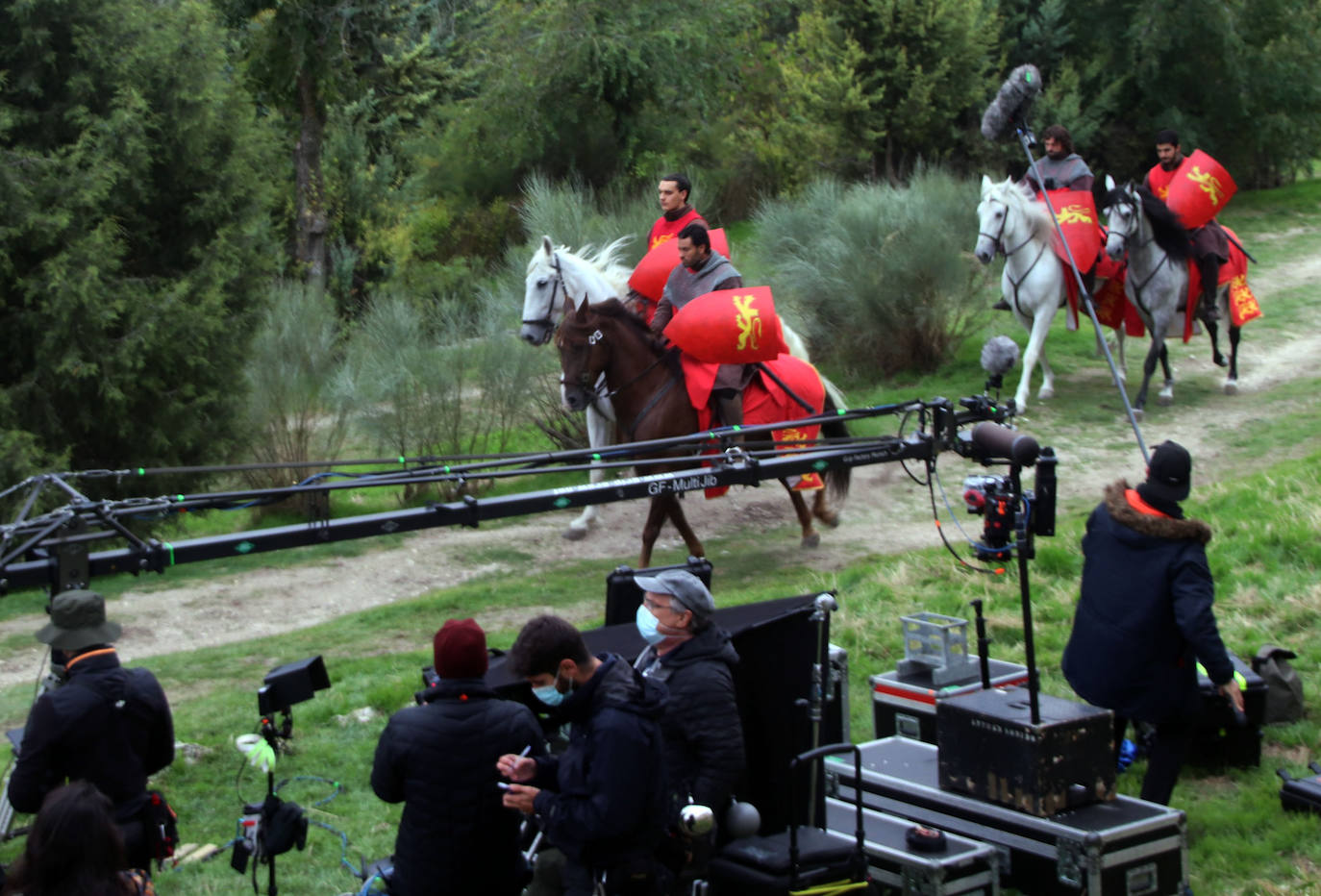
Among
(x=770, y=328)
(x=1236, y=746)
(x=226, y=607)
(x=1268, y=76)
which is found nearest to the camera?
(x=1236, y=746)

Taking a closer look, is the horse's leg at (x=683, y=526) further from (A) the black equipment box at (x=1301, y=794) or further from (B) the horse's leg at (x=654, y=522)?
(A) the black equipment box at (x=1301, y=794)

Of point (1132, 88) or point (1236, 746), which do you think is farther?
point (1132, 88)

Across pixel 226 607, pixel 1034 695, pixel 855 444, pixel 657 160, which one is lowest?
pixel 226 607

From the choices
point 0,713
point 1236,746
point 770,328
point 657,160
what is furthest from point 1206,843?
point 657,160

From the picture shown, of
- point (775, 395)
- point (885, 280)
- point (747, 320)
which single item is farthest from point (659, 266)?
point (885, 280)

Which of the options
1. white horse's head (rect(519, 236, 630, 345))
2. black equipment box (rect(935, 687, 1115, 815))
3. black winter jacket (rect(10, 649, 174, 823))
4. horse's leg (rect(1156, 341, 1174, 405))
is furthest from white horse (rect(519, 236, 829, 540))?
black winter jacket (rect(10, 649, 174, 823))

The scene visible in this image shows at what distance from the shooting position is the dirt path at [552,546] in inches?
420

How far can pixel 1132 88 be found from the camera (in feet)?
100

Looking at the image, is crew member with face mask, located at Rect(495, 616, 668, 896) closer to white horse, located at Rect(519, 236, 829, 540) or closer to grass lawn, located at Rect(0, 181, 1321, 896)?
grass lawn, located at Rect(0, 181, 1321, 896)

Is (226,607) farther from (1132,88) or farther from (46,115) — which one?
(1132,88)

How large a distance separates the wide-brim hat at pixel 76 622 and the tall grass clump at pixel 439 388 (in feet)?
31.1

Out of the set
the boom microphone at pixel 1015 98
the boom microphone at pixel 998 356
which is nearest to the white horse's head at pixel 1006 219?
the boom microphone at pixel 1015 98

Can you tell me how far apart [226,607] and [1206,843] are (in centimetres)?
804

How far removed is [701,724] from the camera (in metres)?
4.38
